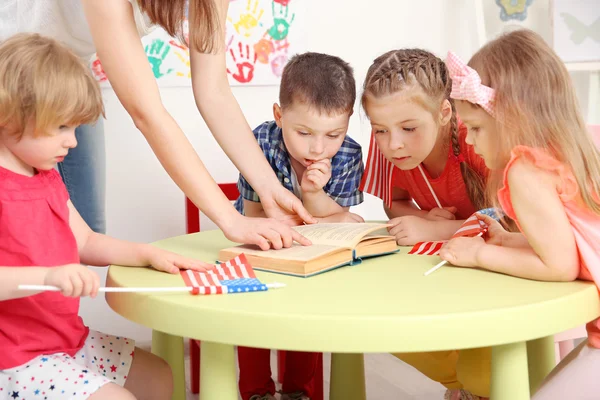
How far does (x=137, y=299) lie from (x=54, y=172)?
0.34m

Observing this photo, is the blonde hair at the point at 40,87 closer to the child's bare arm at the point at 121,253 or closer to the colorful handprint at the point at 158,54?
the child's bare arm at the point at 121,253

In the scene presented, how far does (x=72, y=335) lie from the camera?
1.12m

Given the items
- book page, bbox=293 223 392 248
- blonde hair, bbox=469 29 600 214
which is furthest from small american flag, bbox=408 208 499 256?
blonde hair, bbox=469 29 600 214

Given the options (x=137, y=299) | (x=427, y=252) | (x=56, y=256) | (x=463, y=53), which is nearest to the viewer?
(x=137, y=299)

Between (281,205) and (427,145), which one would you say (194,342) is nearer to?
(281,205)

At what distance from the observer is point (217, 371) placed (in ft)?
3.07

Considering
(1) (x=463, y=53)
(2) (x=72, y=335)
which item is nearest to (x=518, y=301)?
(2) (x=72, y=335)

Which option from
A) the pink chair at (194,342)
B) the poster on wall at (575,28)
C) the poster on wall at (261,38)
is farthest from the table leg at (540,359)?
the poster on wall at (575,28)

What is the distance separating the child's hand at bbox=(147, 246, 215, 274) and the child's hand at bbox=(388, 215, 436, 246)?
0.45 m

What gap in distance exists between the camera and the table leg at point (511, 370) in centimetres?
93

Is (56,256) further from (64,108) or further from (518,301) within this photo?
(518,301)

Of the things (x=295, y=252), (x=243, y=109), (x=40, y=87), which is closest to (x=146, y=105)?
(x=40, y=87)

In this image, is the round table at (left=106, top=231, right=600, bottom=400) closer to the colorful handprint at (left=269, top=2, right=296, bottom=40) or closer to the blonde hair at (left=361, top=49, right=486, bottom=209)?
the blonde hair at (left=361, top=49, right=486, bottom=209)

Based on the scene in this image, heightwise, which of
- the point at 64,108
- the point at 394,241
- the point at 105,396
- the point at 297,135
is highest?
the point at 64,108
